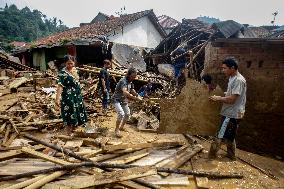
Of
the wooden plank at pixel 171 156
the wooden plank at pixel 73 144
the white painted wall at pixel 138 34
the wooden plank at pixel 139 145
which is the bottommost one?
the wooden plank at pixel 171 156

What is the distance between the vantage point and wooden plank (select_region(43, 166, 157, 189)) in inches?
150

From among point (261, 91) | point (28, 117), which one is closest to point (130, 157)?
point (261, 91)

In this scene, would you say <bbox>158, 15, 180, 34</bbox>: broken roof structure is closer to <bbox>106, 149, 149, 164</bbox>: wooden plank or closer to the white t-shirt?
the white t-shirt

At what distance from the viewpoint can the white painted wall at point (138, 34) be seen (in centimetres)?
A: 2166

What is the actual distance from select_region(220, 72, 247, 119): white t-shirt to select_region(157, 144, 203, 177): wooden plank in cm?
100

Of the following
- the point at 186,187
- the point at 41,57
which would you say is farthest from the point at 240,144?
Result: the point at 41,57

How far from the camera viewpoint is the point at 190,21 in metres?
17.9

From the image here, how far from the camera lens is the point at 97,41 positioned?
17797mm

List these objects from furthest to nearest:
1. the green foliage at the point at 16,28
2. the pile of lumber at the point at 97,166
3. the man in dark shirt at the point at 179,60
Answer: the green foliage at the point at 16,28
the man in dark shirt at the point at 179,60
the pile of lumber at the point at 97,166

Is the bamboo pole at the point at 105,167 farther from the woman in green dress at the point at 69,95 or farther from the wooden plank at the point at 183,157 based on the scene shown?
the woman in green dress at the point at 69,95

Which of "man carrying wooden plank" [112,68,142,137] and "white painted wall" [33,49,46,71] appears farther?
"white painted wall" [33,49,46,71]

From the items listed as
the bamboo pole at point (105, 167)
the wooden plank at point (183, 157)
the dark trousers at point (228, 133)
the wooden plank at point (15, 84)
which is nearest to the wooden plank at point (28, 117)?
the bamboo pole at point (105, 167)

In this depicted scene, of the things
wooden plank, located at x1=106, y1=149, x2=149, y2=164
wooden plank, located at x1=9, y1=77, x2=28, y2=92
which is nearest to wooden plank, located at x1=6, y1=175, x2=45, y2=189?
wooden plank, located at x1=106, y1=149, x2=149, y2=164

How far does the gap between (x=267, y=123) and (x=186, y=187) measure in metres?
3.05
